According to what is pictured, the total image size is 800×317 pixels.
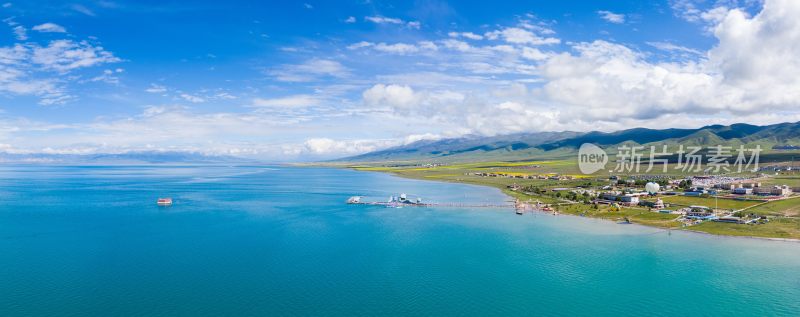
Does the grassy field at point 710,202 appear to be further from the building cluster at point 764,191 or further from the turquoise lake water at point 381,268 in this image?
the turquoise lake water at point 381,268

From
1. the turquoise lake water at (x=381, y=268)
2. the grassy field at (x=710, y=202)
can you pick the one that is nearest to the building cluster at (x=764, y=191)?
the grassy field at (x=710, y=202)

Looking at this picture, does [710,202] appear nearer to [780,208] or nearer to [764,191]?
[780,208]

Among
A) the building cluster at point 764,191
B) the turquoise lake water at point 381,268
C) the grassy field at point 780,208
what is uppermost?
the building cluster at point 764,191

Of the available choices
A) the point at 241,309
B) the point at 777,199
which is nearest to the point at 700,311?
the point at 241,309

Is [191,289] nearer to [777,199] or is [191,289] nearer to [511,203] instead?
[511,203]

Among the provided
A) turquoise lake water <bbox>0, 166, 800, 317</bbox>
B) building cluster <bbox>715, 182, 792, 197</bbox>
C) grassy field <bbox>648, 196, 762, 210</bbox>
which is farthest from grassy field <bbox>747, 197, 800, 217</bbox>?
turquoise lake water <bbox>0, 166, 800, 317</bbox>

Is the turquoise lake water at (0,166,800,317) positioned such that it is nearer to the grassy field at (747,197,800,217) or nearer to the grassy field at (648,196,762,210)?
the grassy field at (747,197,800,217)
